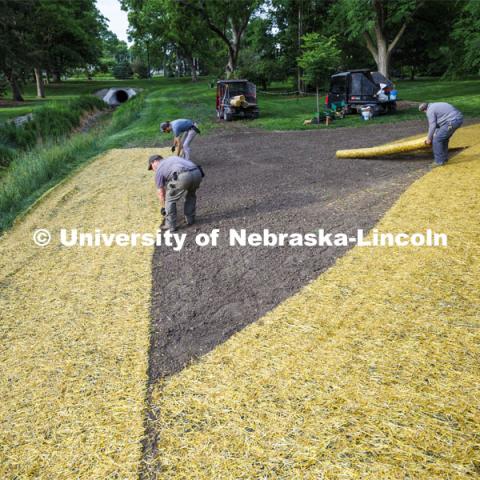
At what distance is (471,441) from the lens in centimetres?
306

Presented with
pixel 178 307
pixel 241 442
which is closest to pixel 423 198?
pixel 178 307

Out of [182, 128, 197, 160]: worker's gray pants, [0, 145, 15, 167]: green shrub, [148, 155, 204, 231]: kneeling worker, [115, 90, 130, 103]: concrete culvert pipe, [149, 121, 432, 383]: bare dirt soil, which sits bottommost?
[149, 121, 432, 383]: bare dirt soil

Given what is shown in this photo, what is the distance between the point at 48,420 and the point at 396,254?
4.95m

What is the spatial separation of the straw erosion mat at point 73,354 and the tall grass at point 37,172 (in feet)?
9.10

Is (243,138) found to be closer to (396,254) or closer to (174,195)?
(174,195)

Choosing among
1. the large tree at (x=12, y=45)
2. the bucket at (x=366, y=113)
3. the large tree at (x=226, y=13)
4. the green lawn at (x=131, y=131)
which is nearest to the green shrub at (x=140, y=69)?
the large tree at (x=226, y=13)

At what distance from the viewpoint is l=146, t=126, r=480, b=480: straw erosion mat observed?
3.04m

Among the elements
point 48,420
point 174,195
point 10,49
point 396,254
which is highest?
point 10,49

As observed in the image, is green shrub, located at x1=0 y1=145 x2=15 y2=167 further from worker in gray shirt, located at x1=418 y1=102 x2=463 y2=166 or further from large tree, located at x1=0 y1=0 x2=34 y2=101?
worker in gray shirt, located at x1=418 y1=102 x2=463 y2=166

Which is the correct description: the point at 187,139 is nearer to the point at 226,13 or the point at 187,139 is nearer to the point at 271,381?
the point at 271,381

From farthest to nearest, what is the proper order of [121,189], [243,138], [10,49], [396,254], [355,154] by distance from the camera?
[10,49], [243,138], [355,154], [121,189], [396,254]

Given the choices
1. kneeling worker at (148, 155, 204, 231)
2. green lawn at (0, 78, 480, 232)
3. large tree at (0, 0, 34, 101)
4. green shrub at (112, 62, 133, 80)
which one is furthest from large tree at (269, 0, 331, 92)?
green shrub at (112, 62, 133, 80)

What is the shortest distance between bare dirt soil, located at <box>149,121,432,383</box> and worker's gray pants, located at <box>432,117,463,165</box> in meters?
0.50

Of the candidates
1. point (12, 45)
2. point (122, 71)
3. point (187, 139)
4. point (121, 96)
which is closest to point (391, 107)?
point (187, 139)
